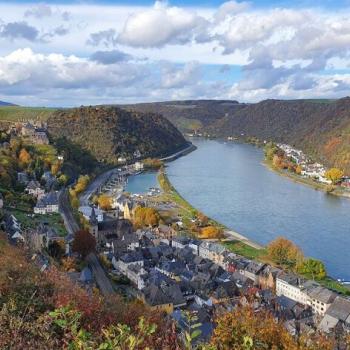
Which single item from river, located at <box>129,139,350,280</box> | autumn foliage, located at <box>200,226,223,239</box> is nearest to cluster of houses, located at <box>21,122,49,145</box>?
river, located at <box>129,139,350,280</box>

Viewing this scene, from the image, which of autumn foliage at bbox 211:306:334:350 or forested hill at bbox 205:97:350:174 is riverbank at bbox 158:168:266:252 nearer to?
autumn foliage at bbox 211:306:334:350

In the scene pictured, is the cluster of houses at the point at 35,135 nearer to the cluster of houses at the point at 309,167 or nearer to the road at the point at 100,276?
the cluster of houses at the point at 309,167

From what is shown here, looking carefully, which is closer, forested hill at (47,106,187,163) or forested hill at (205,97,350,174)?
forested hill at (47,106,187,163)

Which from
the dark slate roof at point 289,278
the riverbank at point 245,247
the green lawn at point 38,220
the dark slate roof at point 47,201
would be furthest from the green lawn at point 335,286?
the dark slate roof at point 47,201

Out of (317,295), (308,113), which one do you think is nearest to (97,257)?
(317,295)

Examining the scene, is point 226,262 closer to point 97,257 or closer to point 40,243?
point 97,257

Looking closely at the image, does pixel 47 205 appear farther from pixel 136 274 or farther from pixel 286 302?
pixel 286 302
